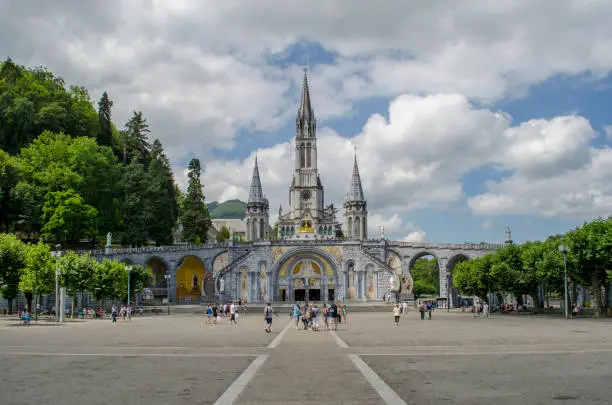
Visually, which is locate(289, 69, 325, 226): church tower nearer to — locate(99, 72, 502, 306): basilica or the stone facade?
locate(99, 72, 502, 306): basilica

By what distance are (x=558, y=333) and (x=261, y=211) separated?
72644mm

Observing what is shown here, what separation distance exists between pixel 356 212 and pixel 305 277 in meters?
22.5

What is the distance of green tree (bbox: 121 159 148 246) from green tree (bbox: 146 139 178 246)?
0.72 metres

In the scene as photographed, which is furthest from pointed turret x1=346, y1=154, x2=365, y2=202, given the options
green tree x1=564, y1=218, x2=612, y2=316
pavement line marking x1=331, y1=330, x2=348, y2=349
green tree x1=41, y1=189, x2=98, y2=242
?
pavement line marking x1=331, y1=330, x2=348, y2=349

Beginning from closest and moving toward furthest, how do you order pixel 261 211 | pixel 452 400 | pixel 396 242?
1. pixel 452 400
2. pixel 396 242
3. pixel 261 211

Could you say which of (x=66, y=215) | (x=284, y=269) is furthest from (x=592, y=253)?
(x=66, y=215)

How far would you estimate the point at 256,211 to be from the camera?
96375 millimetres

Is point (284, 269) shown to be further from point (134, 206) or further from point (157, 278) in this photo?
point (134, 206)

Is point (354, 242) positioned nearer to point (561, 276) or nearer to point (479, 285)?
point (479, 285)

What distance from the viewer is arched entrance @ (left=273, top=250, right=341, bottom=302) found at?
7612 centimetres

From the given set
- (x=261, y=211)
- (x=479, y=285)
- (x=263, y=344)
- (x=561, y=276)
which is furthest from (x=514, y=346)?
(x=261, y=211)

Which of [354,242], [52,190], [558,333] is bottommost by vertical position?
[558,333]

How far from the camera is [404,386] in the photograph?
40.3ft

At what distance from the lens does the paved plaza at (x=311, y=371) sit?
437 inches
